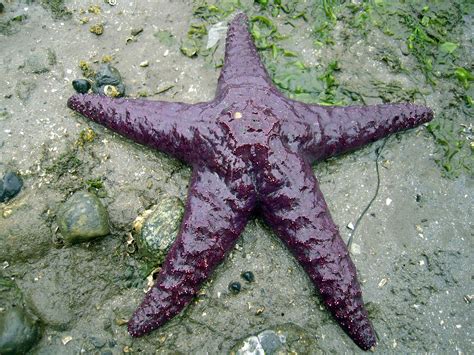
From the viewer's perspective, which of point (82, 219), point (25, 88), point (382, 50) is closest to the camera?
point (82, 219)

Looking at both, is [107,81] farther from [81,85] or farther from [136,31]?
[136,31]

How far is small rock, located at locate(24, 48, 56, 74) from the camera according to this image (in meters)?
4.82

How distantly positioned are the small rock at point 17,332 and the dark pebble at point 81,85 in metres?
2.13

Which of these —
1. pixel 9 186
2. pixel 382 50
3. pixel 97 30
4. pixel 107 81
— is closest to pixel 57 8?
pixel 97 30

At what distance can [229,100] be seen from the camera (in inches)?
159

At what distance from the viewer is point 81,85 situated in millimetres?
4656

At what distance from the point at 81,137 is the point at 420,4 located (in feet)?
12.8

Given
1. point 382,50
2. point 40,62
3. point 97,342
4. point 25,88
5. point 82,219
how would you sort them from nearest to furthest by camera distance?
point 97,342, point 82,219, point 25,88, point 40,62, point 382,50

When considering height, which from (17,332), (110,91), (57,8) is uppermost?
(57,8)

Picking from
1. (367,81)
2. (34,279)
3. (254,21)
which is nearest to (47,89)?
(34,279)

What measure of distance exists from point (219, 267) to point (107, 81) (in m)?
2.15

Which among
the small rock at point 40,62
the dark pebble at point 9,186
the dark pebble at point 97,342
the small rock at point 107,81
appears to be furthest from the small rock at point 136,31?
the dark pebble at point 97,342

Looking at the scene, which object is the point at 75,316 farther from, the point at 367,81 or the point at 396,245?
the point at 367,81

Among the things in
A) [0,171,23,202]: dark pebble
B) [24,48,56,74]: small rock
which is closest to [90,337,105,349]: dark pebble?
[0,171,23,202]: dark pebble
